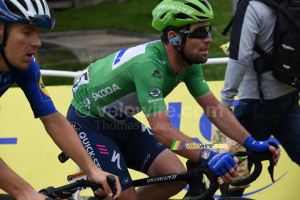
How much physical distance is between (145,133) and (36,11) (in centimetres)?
171

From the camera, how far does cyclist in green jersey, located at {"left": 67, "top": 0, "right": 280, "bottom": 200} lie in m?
3.95

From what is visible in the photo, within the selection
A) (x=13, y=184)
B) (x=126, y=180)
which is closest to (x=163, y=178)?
(x=126, y=180)

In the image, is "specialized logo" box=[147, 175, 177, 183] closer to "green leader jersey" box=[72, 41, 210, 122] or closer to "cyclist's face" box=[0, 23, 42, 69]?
"green leader jersey" box=[72, 41, 210, 122]

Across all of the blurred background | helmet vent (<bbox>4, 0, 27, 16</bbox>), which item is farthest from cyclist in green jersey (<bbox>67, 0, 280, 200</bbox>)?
the blurred background

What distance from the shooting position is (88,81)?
452 centimetres

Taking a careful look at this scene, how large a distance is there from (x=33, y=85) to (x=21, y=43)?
52 centimetres

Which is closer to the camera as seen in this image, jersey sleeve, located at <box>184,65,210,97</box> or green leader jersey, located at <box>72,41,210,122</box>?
green leader jersey, located at <box>72,41,210,122</box>

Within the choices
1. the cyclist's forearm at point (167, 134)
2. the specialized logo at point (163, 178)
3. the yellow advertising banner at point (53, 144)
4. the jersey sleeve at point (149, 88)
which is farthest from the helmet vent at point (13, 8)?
the yellow advertising banner at point (53, 144)

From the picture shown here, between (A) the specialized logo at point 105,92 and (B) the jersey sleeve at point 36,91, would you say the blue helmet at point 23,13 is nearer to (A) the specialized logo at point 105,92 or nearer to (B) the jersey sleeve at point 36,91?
(B) the jersey sleeve at point 36,91

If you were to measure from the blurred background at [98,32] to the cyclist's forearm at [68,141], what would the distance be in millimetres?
5081

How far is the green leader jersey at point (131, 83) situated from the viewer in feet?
12.9

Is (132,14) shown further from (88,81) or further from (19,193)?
(19,193)

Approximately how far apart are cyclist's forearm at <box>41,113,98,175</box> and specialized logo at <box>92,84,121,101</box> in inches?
29.1

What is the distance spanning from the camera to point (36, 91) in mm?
3584
